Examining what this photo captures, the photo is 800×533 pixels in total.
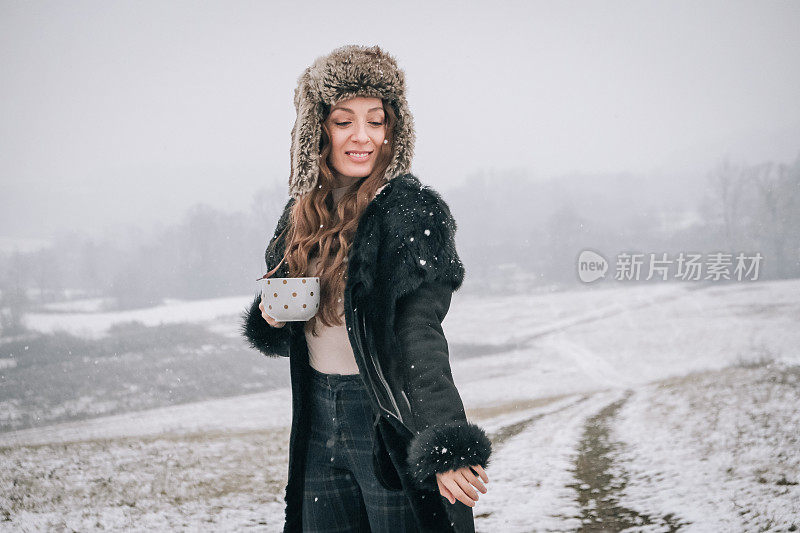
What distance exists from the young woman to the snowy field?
2306 millimetres

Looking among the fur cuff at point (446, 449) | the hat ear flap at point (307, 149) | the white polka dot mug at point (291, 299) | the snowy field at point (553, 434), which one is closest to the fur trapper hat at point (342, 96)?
the hat ear flap at point (307, 149)

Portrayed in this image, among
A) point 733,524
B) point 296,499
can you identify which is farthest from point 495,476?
point 296,499

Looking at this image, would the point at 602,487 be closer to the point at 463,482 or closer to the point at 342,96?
the point at 463,482

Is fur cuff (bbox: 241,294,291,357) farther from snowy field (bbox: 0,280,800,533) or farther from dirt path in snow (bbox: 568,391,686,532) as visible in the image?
dirt path in snow (bbox: 568,391,686,532)

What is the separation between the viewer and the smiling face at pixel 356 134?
1617mm

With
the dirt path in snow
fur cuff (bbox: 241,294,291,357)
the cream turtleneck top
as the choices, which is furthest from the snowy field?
the cream turtleneck top

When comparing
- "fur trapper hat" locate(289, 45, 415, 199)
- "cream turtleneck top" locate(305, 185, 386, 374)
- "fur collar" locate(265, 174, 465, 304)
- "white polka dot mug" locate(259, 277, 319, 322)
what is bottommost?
"cream turtleneck top" locate(305, 185, 386, 374)

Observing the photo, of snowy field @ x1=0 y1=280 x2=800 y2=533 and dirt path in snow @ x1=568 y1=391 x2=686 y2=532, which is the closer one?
dirt path in snow @ x1=568 y1=391 x2=686 y2=532

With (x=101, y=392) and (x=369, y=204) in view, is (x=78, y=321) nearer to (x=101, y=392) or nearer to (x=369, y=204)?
(x=101, y=392)

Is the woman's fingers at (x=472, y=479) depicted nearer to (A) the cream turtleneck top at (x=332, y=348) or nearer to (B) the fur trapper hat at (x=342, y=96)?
(A) the cream turtleneck top at (x=332, y=348)

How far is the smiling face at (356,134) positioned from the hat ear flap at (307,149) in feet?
0.14

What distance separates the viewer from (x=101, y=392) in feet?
26.5

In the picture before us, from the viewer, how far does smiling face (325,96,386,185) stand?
5.31 feet

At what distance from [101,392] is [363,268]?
7775 mm
